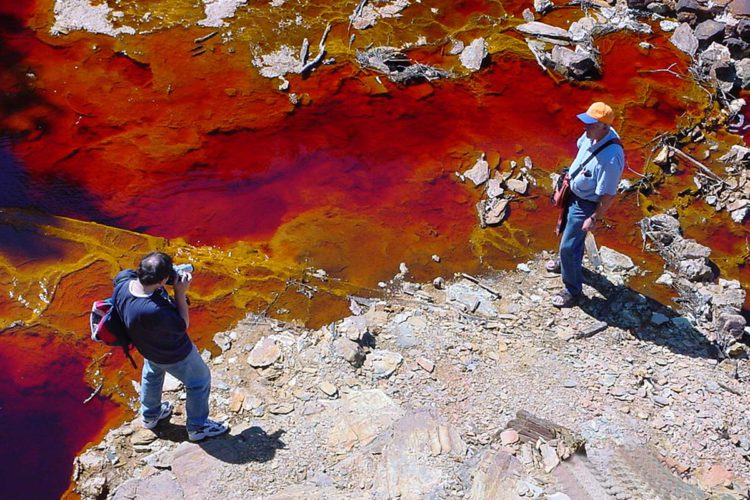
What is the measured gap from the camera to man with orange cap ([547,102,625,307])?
4.59 m

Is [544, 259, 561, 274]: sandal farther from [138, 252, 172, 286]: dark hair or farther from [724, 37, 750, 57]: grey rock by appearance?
[724, 37, 750, 57]: grey rock

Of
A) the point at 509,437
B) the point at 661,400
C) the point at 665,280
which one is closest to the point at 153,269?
the point at 509,437

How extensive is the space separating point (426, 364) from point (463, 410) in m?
0.56

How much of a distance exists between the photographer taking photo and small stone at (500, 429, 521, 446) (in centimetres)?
217

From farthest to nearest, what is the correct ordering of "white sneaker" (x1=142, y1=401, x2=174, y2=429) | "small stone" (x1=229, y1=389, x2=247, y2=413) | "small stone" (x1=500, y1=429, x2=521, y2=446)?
"small stone" (x1=229, y1=389, x2=247, y2=413)
"white sneaker" (x1=142, y1=401, x2=174, y2=429)
"small stone" (x1=500, y1=429, x2=521, y2=446)

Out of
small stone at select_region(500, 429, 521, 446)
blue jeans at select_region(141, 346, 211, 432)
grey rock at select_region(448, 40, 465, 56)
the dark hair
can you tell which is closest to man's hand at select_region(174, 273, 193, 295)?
the dark hair

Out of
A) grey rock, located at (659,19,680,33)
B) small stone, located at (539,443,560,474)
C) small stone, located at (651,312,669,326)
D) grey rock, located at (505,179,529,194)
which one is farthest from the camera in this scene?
grey rock, located at (659,19,680,33)

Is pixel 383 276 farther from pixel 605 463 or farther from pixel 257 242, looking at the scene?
pixel 605 463

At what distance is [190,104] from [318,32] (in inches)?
101

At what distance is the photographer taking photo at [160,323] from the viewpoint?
3.49 meters

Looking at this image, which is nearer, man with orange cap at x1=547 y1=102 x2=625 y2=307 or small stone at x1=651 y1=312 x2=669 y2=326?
man with orange cap at x1=547 y1=102 x2=625 y2=307

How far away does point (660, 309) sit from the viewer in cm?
586

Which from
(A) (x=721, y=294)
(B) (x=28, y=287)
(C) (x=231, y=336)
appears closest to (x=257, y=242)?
(C) (x=231, y=336)

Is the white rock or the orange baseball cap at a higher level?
the orange baseball cap
